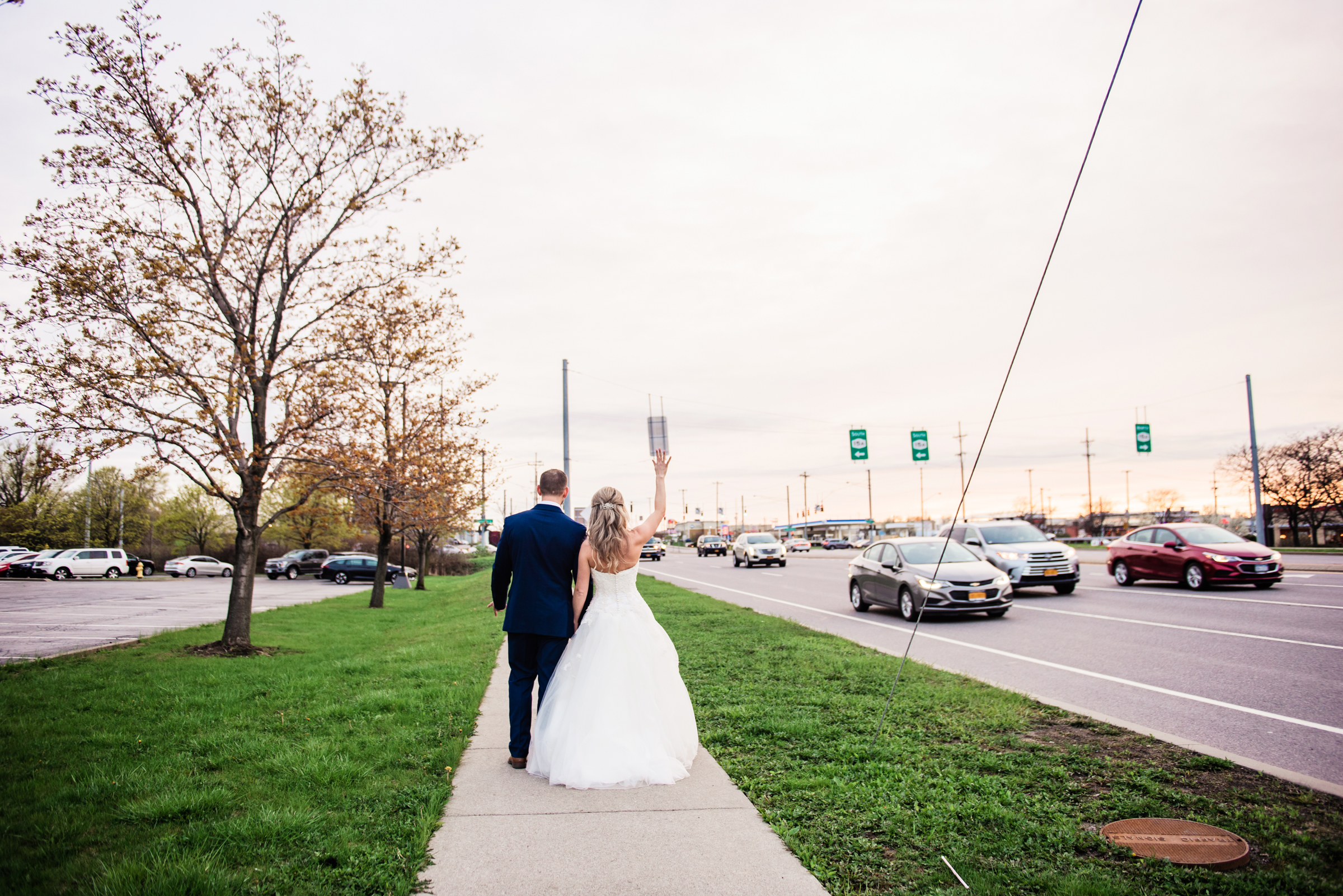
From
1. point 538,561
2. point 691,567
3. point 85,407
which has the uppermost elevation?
point 85,407

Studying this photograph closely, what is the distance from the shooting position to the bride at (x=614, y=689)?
4.90 m

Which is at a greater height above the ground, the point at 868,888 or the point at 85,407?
the point at 85,407

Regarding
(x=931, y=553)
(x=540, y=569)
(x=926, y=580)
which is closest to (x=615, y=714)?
(x=540, y=569)

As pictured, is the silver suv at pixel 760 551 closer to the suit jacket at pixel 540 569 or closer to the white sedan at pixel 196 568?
the white sedan at pixel 196 568

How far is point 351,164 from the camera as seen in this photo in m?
13.2

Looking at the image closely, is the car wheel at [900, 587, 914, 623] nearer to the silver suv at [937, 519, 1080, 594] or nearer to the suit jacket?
the silver suv at [937, 519, 1080, 594]

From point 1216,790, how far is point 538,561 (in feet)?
14.4

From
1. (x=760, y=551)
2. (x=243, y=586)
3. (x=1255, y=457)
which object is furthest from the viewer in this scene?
(x=760, y=551)

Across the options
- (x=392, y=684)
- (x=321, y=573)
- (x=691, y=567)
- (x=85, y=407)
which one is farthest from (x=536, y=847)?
(x=321, y=573)

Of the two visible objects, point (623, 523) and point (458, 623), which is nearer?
point (623, 523)

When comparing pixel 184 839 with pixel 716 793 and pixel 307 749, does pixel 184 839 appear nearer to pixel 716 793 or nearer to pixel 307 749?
pixel 307 749

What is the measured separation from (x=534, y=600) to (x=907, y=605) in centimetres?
1107

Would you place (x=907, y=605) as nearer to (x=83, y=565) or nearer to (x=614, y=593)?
(x=614, y=593)

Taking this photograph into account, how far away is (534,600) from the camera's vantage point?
5320 mm
